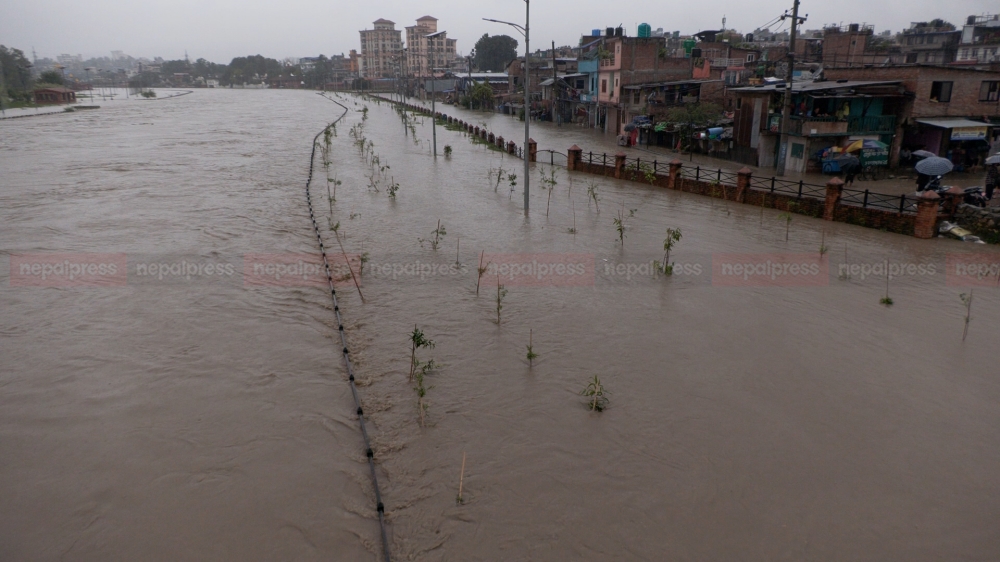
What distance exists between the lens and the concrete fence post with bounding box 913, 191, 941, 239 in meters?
15.9

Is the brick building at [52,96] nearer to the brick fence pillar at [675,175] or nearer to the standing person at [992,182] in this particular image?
the brick fence pillar at [675,175]

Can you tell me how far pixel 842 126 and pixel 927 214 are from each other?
1128 centimetres

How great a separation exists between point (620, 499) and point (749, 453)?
1.72 m

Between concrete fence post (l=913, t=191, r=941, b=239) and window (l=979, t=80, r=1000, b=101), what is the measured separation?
15845mm

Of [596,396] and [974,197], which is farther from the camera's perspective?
[974,197]

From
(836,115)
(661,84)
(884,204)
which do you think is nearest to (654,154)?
(661,84)

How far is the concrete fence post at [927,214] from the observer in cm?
1591

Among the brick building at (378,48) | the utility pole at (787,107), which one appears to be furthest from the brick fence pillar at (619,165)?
the brick building at (378,48)

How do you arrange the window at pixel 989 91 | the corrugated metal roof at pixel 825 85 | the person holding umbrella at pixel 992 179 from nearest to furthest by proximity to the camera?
1. the person holding umbrella at pixel 992 179
2. the corrugated metal roof at pixel 825 85
3. the window at pixel 989 91

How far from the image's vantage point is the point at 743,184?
20.5 m

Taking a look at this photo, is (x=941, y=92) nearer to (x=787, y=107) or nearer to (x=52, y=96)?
(x=787, y=107)

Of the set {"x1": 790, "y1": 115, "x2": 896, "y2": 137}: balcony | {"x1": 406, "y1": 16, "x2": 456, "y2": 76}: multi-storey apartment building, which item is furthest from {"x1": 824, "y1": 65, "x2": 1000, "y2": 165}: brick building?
{"x1": 406, "y1": 16, "x2": 456, "y2": 76}: multi-storey apartment building

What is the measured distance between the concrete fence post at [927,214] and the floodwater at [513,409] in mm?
351

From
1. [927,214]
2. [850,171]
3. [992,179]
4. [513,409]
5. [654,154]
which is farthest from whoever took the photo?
[654,154]
